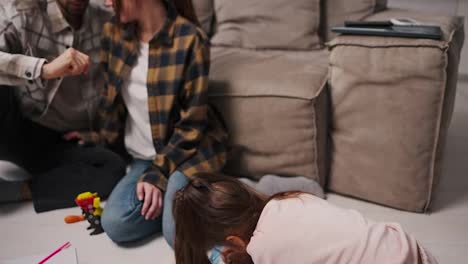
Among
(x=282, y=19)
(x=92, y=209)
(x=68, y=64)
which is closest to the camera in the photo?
(x=68, y=64)

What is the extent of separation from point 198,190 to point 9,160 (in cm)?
77

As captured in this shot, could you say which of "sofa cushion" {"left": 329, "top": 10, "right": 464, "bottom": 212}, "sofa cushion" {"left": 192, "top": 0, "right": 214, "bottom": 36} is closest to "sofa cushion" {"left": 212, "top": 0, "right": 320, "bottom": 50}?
"sofa cushion" {"left": 192, "top": 0, "right": 214, "bottom": 36}

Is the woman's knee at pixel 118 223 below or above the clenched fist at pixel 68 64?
below

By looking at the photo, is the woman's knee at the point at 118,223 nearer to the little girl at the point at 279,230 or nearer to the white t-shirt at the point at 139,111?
the white t-shirt at the point at 139,111

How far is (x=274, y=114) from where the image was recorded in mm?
1366

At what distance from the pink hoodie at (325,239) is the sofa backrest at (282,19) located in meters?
0.99

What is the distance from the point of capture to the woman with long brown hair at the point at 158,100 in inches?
49.9

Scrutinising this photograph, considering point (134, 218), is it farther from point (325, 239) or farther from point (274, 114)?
point (325, 239)

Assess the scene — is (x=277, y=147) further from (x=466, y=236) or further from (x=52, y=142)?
(x=52, y=142)

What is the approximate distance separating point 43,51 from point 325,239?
0.96m

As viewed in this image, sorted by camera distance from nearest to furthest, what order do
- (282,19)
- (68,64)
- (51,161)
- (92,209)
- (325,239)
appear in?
(325,239) → (68,64) → (92,209) → (51,161) → (282,19)

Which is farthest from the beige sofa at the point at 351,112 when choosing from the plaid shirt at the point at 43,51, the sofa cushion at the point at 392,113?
the plaid shirt at the point at 43,51

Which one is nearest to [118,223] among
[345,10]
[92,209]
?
[92,209]

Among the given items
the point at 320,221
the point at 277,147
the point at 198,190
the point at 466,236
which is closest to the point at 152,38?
the point at 277,147
